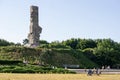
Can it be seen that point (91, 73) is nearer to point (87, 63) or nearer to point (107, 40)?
point (87, 63)

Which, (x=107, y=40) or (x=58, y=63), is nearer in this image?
(x=58, y=63)

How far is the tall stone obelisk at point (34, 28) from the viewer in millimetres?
70562

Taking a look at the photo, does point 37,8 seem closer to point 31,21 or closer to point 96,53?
point 31,21

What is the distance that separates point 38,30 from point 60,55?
23.2 ft

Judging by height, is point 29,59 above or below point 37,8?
below

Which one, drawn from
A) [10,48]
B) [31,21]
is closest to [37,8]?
[31,21]

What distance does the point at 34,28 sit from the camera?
70.4 meters

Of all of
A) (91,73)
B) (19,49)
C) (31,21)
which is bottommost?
(91,73)

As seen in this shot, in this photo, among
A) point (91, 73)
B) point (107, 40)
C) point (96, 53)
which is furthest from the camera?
point (107, 40)

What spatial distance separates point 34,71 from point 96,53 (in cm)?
3353

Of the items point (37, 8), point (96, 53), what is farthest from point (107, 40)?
point (37, 8)

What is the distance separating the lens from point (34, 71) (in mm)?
43219

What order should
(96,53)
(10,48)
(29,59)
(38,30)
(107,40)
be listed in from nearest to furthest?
(29,59), (10,48), (38,30), (96,53), (107,40)

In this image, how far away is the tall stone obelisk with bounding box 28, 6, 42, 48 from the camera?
2778 inches
